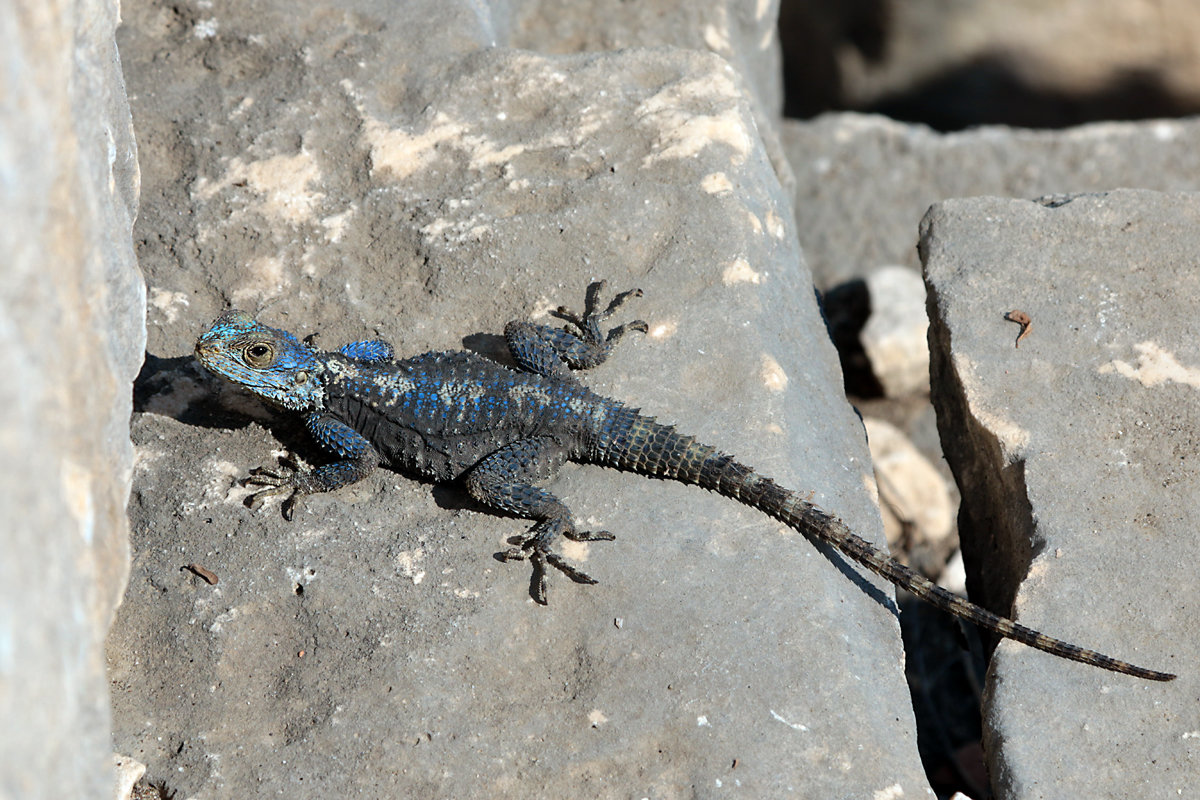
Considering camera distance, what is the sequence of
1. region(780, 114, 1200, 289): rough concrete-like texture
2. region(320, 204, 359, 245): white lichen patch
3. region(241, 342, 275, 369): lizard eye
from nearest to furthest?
region(241, 342, 275, 369): lizard eye → region(320, 204, 359, 245): white lichen patch → region(780, 114, 1200, 289): rough concrete-like texture

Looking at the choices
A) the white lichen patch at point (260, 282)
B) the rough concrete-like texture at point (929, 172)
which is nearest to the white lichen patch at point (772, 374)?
the white lichen patch at point (260, 282)

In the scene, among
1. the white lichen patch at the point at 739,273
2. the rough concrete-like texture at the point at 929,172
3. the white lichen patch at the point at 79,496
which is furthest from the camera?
the rough concrete-like texture at the point at 929,172

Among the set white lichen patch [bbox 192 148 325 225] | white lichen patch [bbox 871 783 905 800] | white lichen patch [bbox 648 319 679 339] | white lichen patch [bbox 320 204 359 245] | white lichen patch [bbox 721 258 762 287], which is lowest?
white lichen patch [bbox 871 783 905 800]

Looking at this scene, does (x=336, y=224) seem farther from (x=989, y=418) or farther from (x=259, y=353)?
(x=989, y=418)

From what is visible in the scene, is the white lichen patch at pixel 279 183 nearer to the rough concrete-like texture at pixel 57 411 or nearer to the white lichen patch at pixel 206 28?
the white lichen patch at pixel 206 28

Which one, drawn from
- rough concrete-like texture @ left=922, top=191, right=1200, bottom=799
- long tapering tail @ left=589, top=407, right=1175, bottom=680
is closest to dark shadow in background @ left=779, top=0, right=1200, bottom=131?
rough concrete-like texture @ left=922, top=191, right=1200, bottom=799

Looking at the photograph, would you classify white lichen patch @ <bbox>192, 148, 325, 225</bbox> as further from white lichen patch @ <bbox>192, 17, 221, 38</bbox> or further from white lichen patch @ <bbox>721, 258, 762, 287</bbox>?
white lichen patch @ <bbox>721, 258, 762, 287</bbox>

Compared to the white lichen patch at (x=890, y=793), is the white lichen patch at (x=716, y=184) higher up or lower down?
higher up
